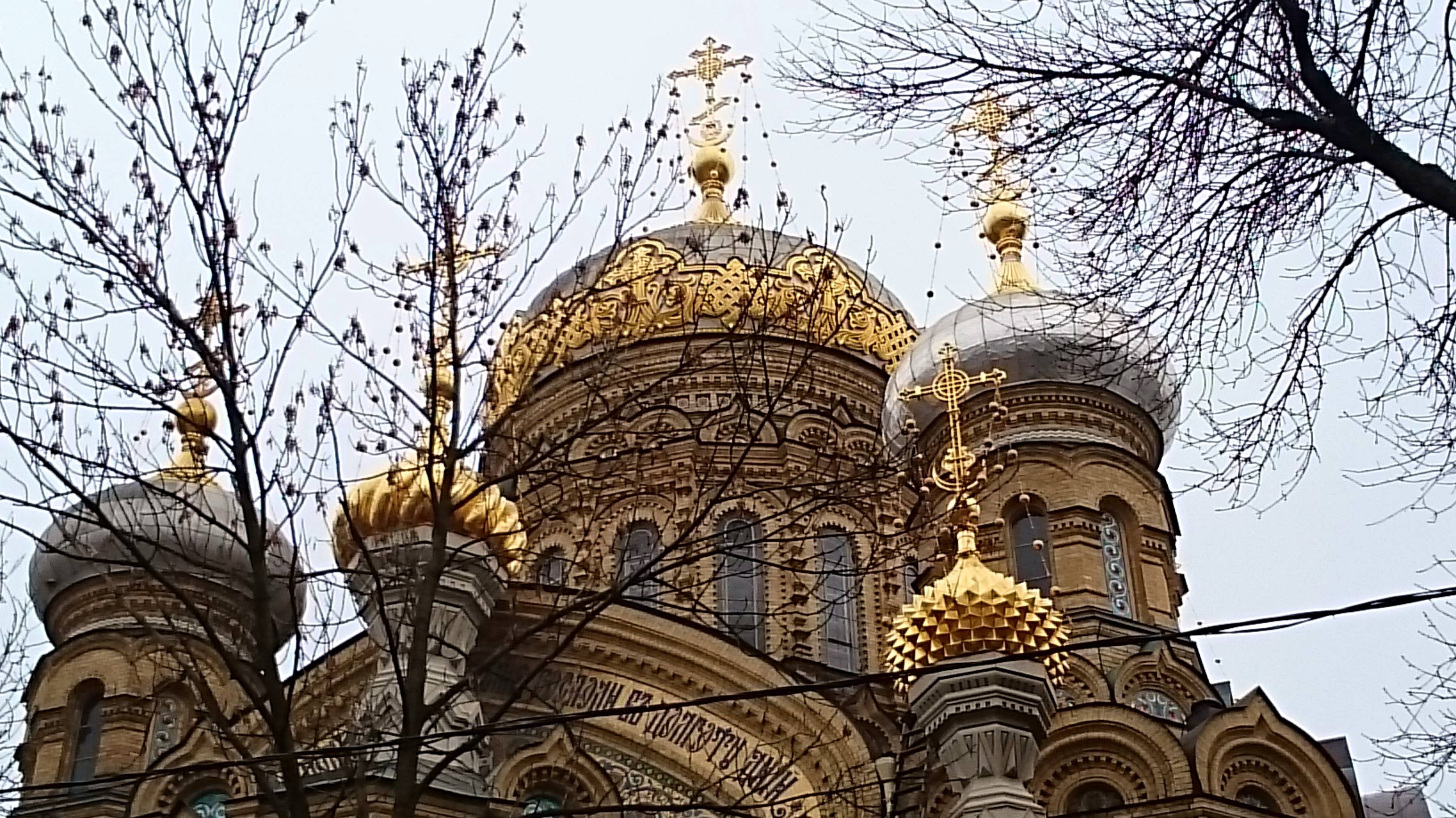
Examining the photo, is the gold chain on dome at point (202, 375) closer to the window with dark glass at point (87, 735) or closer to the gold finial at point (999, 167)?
the gold finial at point (999, 167)

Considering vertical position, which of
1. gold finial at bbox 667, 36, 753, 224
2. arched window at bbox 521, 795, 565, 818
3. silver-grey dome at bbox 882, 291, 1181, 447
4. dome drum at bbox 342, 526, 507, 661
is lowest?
arched window at bbox 521, 795, 565, 818

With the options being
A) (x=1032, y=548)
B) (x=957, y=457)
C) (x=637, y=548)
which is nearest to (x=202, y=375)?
(x=957, y=457)

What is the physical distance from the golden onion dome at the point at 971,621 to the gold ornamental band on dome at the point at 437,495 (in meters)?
2.13

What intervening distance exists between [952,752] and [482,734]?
337 cm

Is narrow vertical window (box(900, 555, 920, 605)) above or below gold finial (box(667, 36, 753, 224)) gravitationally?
below

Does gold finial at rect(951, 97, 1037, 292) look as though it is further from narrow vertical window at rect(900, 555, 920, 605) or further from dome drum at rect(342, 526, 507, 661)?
dome drum at rect(342, 526, 507, 661)

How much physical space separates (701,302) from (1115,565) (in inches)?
200

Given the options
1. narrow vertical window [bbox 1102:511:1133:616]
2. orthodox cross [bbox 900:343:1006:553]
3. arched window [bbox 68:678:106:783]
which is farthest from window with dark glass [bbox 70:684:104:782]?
narrow vertical window [bbox 1102:511:1133:616]

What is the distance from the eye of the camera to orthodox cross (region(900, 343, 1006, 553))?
32.2ft

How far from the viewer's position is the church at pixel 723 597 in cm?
661

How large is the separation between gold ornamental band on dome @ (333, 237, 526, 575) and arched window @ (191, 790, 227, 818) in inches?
62.4

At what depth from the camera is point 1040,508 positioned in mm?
12414

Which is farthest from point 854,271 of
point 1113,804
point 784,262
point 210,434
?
point 210,434

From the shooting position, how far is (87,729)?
12.9 meters
